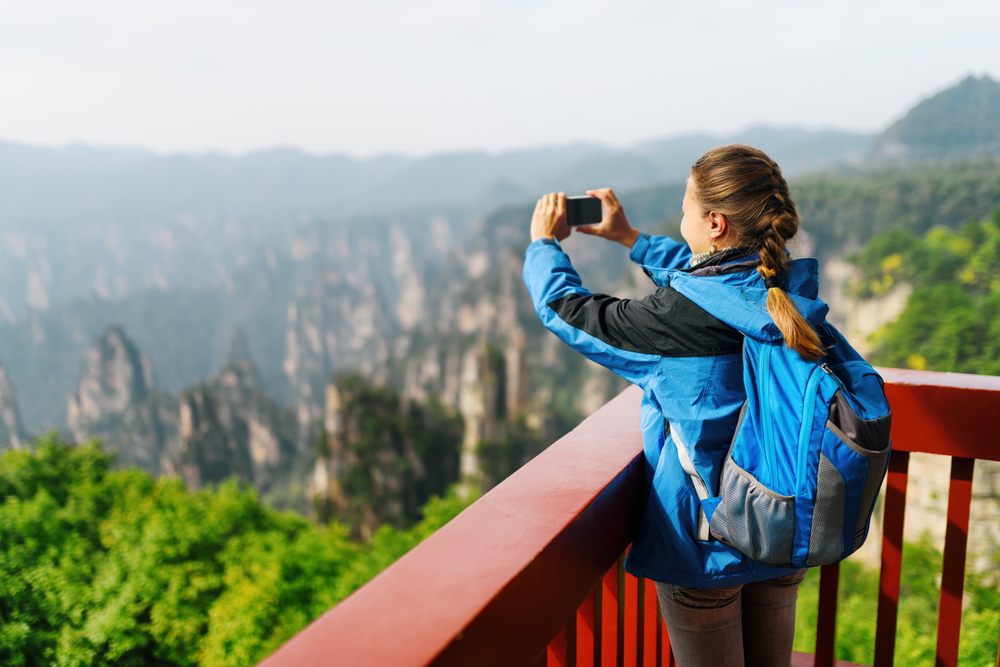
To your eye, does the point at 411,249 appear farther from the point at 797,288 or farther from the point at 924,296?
the point at 797,288

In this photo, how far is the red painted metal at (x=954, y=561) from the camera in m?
1.46

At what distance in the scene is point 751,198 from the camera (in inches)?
45.6

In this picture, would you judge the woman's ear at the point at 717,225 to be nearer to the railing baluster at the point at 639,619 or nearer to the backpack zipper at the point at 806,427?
the backpack zipper at the point at 806,427

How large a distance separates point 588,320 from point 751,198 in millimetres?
359

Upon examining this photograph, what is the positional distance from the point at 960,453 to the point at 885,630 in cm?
44

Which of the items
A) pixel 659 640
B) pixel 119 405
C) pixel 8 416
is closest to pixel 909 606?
pixel 659 640

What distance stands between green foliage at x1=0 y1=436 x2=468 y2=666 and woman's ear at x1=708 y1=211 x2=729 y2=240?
14511 millimetres

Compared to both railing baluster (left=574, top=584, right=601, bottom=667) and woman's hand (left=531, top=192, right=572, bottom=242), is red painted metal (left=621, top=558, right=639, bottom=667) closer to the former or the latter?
railing baluster (left=574, top=584, right=601, bottom=667)

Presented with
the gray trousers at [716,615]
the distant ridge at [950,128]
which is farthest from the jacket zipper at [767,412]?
the distant ridge at [950,128]

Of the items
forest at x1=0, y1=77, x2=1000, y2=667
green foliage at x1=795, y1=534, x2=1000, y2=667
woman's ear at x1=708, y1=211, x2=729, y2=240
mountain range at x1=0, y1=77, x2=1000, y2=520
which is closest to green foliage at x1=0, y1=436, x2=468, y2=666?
forest at x1=0, y1=77, x2=1000, y2=667

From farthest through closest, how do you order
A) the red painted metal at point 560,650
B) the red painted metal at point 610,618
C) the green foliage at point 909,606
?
1. the green foliage at point 909,606
2. the red painted metal at point 610,618
3. the red painted metal at point 560,650

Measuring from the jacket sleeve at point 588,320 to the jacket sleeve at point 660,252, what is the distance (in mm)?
434

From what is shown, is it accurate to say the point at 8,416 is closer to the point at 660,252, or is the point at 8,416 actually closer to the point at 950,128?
the point at 660,252

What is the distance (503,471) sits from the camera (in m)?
43.2
